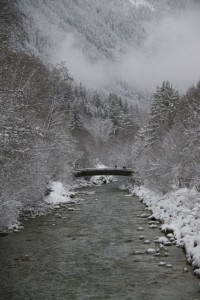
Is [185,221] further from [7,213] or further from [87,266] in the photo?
[7,213]

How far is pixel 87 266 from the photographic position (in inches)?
606

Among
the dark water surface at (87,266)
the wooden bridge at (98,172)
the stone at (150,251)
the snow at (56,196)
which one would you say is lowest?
the dark water surface at (87,266)

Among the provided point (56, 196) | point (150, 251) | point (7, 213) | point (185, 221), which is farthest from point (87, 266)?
point (56, 196)

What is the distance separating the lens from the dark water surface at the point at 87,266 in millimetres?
12523

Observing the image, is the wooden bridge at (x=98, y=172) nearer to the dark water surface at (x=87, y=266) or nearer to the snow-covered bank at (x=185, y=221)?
the snow-covered bank at (x=185, y=221)

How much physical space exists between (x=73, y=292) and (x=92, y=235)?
861 cm

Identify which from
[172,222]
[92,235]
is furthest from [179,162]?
[92,235]

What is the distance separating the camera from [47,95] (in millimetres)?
32750

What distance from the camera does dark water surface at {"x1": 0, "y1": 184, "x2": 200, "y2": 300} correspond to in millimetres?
12523

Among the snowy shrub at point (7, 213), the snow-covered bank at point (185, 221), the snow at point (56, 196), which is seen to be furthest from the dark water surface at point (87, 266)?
the snow at point (56, 196)

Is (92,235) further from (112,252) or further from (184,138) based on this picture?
(184,138)

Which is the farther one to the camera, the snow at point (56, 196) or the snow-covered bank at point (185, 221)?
the snow at point (56, 196)

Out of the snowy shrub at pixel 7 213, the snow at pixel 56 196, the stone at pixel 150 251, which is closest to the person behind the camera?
the stone at pixel 150 251

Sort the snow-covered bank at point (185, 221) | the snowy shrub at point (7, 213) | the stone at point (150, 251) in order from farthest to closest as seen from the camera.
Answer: the snowy shrub at point (7, 213) < the stone at point (150, 251) < the snow-covered bank at point (185, 221)
